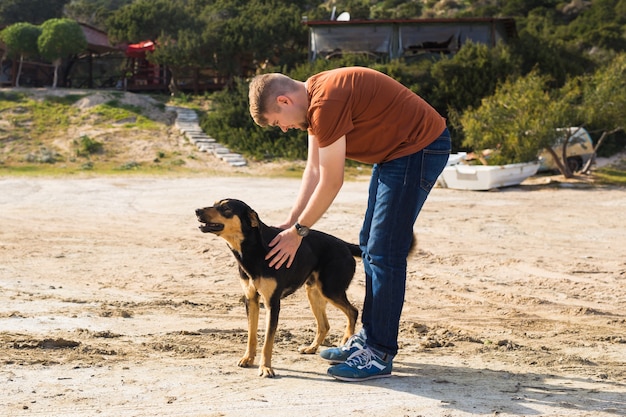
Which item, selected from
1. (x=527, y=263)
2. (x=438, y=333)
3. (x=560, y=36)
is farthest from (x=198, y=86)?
(x=438, y=333)

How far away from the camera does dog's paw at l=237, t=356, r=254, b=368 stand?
575cm

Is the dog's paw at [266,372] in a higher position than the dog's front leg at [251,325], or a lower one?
lower

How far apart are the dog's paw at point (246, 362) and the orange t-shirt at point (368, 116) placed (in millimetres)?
1594

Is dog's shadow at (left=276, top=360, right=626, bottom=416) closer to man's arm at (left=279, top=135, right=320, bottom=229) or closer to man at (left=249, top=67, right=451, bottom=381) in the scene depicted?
man at (left=249, top=67, right=451, bottom=381)

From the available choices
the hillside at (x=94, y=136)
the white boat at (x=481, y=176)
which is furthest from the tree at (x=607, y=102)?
the hillside at (x=94, y=136)

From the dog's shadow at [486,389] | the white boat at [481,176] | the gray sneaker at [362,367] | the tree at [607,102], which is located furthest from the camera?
the tree at [607,102]

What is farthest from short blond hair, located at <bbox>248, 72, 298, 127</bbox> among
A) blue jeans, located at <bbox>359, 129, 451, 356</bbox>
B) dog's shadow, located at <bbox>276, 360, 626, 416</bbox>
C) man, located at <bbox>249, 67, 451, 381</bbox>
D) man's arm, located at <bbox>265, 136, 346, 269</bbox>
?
dog's shadow, located at <bbox>276, 360, 626, 416</bbox>

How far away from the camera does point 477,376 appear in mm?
5527

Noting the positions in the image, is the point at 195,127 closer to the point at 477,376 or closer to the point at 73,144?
the point at 73,144

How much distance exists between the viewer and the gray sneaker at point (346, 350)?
5.50 meters

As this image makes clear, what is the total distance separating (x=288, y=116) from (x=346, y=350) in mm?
1676

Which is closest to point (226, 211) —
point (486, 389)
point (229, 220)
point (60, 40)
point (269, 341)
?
point (229, 220)

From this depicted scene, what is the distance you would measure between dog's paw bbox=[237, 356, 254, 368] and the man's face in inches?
68.5

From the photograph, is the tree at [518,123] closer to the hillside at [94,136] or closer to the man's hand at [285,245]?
the hillside at [94,136]
